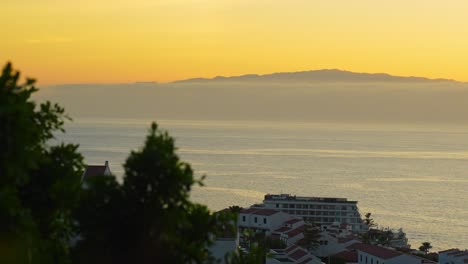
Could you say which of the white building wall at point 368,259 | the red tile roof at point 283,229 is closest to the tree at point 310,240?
the red tile roof at point 283,229

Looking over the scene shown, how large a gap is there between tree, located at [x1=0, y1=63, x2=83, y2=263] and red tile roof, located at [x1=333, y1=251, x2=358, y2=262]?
136 ft

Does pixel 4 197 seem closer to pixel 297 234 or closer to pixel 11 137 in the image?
pixel 11 137

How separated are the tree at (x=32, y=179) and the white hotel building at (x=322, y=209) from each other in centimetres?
6476

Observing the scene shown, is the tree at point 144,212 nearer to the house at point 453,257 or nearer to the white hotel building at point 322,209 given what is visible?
the house at point 453,257

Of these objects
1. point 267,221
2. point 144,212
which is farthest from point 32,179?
point 267,221

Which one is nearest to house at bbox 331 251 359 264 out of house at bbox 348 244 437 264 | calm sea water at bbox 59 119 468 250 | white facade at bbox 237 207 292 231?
house at bbox 348 244 437 264

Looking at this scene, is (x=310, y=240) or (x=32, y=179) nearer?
(x=32, y=179)

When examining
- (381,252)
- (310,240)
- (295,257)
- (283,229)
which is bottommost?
(295,257)

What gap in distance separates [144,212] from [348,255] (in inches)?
1724

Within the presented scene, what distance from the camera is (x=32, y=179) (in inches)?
366

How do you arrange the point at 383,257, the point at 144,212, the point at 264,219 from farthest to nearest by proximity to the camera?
the point at 264,219 → the point at 383,257 → the point at 144,212

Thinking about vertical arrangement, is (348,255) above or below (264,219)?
below

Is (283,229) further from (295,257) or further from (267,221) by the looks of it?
(295,257)

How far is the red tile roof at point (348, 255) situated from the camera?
50503mm
